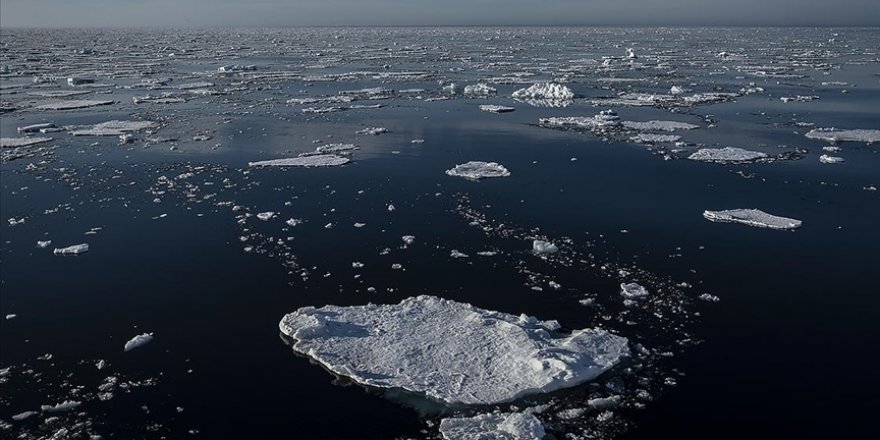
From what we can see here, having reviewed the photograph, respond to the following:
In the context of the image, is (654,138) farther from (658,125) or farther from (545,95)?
(545,95)

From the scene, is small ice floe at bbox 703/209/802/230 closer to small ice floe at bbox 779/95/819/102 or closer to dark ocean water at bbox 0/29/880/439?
dark ocean water at bbox 0/29/880/439

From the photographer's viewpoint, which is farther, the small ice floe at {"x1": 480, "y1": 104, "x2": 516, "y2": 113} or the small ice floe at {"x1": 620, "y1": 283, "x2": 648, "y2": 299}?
the small ice floe at {"x1": 480, "y1": 104, "x2": 516, "y2": 113}

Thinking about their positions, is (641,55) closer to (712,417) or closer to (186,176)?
(186,176)

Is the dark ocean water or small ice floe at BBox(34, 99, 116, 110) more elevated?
small ice floe at BBox(34, 99, 116, 110)

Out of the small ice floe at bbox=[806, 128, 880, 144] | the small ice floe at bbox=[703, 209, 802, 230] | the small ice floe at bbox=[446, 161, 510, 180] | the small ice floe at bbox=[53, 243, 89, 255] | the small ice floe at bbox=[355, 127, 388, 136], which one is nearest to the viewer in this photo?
the small ice floe at bbox=[53, 243, 89, 255]

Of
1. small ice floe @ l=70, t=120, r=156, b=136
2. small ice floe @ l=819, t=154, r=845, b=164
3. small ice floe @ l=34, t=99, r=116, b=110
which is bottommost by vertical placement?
small ice floe @ l=819, t=154, r=845, b=164

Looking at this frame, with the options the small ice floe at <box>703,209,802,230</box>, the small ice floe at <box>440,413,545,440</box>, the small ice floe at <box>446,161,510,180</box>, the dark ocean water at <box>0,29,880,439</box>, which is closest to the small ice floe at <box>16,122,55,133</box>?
the dark ocean water at <box>0,29,880,439</box>
